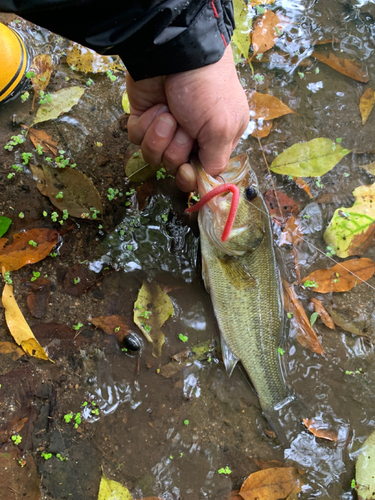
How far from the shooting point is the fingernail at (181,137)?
8.42 feet

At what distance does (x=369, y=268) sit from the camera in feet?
11.4

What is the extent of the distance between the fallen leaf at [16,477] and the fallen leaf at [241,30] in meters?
4.16

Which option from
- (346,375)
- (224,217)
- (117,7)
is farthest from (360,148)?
(117,7)

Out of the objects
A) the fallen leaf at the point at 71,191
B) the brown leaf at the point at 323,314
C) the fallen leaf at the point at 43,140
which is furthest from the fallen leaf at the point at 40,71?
the brown leaf at the point at 323,314

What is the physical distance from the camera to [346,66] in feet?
13.2

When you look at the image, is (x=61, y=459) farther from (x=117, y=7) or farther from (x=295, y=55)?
(x=295, y=55)

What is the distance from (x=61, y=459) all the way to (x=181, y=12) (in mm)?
3030

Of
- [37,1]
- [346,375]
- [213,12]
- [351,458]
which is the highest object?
[37,1]

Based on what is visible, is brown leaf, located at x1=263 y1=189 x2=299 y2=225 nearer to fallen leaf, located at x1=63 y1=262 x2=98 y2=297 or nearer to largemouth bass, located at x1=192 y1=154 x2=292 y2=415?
largemouth bass, located at x1=192 y1=154 x2=292 y2=415

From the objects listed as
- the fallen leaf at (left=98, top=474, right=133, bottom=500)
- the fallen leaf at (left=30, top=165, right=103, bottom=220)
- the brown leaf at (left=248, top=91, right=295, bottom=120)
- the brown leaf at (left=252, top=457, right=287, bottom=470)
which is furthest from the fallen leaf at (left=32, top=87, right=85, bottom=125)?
the brown leaf at (left=252, top=457, right=287, bottom=470)

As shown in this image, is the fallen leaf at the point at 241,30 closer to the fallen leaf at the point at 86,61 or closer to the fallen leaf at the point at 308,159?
the fallen leaf at the point at 308,159

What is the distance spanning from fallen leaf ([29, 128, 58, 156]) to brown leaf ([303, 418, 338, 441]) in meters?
3.19

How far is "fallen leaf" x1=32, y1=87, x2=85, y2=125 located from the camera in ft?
10.8

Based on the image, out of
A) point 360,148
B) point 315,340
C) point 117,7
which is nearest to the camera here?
point 117,7
